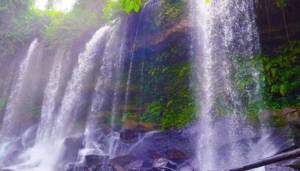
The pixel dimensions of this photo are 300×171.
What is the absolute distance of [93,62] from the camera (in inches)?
495

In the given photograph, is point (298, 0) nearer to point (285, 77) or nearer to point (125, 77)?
point (285, 77)

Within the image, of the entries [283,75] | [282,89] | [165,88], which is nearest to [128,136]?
[165,88]

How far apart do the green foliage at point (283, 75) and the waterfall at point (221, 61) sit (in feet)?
1.36

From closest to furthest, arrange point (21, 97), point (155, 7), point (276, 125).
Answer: point (276, 125)
point (155, 7)
point (21, 97)

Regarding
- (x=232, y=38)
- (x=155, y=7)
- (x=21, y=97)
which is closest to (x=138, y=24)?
(x=155, y=7)

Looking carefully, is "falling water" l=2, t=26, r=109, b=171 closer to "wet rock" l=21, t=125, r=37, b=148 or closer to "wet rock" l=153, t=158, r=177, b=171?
"wet rock" l=21, t=125, r=37, b=148

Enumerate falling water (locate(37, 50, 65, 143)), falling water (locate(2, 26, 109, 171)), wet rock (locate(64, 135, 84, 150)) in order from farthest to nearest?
1. falling water (locate(37, 50, 65, 143))
2. falling water (locate(2, 26, 109, 171))
3. wet rock (locate(64, 135, 84, 150))

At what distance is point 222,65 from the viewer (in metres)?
8.59

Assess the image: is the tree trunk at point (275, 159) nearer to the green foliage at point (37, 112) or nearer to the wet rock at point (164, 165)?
the wet rock at point (164, 165)

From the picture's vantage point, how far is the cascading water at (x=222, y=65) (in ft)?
24.3

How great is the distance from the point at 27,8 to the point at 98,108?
415 inches

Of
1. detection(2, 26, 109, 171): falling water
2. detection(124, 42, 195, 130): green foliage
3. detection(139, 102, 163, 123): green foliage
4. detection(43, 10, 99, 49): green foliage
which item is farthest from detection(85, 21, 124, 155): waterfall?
detection(43, 10, 99, 49): green foliage

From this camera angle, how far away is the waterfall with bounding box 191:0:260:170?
7594 millimetres

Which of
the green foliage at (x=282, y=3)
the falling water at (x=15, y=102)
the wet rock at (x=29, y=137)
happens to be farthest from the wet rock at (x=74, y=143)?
the green foliage at (x=282, y=3)
